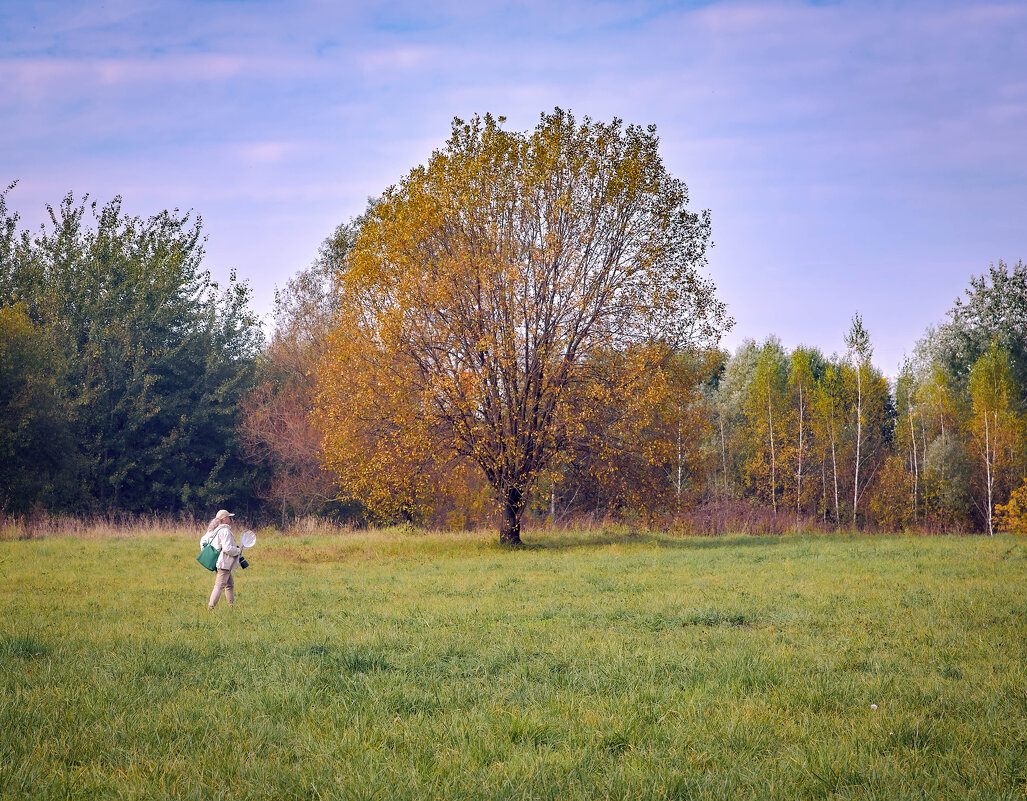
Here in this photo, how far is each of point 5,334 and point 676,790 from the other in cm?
3231

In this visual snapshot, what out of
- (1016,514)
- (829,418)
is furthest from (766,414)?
(1016,514)

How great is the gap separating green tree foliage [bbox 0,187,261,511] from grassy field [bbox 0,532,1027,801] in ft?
79.1

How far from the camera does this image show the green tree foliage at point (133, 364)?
35750 mm

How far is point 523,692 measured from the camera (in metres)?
6.51

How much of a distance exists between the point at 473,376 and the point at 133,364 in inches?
917

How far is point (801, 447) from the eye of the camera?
4678cm

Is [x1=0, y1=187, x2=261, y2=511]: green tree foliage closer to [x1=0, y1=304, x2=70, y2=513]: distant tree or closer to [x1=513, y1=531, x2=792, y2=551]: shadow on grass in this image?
[x1=0, y1=304, x2=70, y2=513]: distant tree

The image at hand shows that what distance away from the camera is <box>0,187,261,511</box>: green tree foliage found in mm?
35750

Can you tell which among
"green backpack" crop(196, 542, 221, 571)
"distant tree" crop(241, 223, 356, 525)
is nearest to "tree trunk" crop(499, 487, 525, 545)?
"green backpack" crop(196, 542, 221, 571)

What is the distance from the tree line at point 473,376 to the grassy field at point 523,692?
951 centimetres

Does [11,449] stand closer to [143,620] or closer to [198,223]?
[198,223]

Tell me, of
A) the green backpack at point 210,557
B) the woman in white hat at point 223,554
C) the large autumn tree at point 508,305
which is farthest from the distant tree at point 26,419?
the green backpack at point 210,557

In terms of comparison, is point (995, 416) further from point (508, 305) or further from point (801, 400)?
point (508, 305)

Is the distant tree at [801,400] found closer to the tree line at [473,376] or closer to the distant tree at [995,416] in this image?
the tree line at [473,376]
